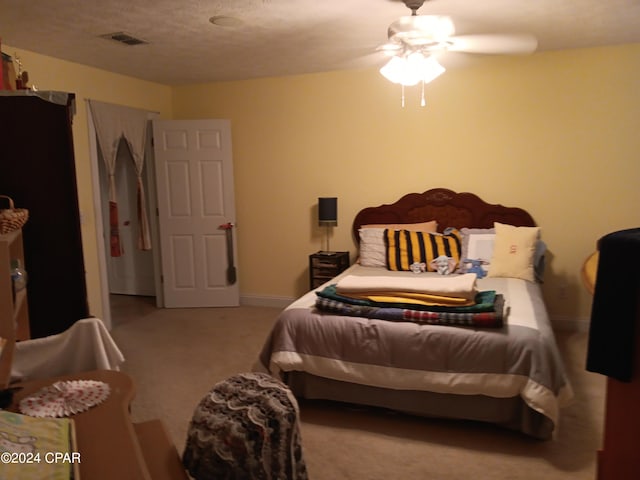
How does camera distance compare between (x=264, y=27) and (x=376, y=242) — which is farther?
(x=376, y=242)

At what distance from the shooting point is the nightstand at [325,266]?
480cm

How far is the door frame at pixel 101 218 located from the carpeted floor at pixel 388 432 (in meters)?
0.72

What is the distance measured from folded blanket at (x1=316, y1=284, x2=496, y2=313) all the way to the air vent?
2217mm

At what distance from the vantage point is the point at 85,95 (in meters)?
4.41

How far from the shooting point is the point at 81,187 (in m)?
4.40

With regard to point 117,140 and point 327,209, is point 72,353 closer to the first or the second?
point 327,209

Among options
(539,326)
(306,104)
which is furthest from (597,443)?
(306,104)

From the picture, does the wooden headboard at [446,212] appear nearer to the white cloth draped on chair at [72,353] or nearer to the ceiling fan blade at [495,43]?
the ceiling fan blade at [495,43]

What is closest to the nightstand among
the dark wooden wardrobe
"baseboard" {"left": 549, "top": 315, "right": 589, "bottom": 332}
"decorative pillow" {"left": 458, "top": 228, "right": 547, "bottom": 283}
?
"decorative pillow" {"left": 458, "top": 228, "right": 547, "bottom": 283}

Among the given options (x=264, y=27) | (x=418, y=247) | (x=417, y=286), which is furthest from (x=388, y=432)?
(x=264, y=27)

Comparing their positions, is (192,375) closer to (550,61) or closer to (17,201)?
(17,201)

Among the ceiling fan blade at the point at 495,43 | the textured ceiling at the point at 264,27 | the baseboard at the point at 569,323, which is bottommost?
the baseboard at the point at 569,323

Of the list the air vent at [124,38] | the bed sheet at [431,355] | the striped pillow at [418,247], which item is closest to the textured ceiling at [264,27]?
the air vent at [124,38]

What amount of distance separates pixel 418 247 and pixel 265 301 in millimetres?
1981
